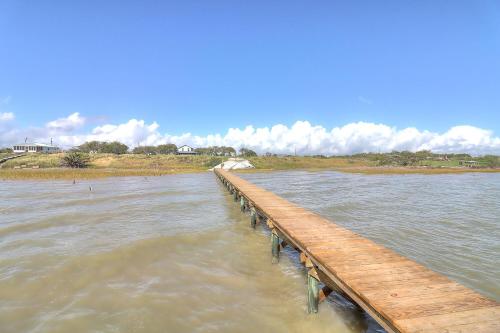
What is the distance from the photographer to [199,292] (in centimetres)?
732

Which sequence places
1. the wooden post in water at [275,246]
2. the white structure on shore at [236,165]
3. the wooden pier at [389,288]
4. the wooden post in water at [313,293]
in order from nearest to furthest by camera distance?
the wooden pier at [389,288]
the wooden post in water at [313,293]
the wooden post in water at [275,246]
the white structure on shore at [236,165]

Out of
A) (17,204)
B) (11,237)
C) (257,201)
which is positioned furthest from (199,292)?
(17,204)

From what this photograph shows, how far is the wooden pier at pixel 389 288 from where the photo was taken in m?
3.82

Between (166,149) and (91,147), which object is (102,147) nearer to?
(91,147)

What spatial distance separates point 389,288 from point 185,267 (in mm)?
5917

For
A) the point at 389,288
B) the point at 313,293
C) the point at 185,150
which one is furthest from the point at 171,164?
the point at 389,288

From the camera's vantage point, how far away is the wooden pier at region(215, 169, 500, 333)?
3818 mm

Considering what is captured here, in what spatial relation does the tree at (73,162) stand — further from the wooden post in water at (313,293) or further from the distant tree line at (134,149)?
the wooden post in water at (313,293)

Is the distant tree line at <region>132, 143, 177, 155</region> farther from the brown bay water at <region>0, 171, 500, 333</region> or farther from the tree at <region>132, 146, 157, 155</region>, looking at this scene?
the brown bay water at <region>0, 171, 500, 333</region>

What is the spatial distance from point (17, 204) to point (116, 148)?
117166mm

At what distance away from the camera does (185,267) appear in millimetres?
8945

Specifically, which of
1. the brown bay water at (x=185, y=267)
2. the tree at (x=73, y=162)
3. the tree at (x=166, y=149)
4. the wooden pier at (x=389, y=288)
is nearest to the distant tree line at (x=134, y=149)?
the tree at (x=166, y=149)

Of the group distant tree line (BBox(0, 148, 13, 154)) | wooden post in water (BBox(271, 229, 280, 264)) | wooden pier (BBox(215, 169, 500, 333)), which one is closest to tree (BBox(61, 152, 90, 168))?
distant tree line (BBox(0, 148, 13, 154))

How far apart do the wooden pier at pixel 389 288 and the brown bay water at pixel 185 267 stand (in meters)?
1.22
